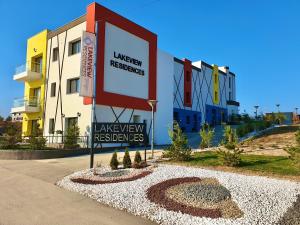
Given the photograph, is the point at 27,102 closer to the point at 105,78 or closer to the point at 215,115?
the point at 105,78

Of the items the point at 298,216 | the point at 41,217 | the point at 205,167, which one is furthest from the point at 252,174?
the point at 41,217

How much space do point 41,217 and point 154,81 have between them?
23119 millimetres

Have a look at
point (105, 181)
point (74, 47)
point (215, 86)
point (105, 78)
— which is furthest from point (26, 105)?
point (215, 86)

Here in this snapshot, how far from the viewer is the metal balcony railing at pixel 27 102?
27.4 metres

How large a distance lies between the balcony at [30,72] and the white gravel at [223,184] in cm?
2025

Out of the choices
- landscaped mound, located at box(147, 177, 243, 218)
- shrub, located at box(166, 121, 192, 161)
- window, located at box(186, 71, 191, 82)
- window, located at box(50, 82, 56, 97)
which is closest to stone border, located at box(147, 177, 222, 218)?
landscaped mound, located at box(147, 177, 243, 218)

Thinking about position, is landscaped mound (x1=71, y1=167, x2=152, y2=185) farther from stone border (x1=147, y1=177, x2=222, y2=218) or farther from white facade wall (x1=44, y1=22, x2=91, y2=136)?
white facade wall (x1=44, y1=22, x2=91, y2=136)

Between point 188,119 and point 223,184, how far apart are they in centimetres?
3191

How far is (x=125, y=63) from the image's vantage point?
81.8 ft

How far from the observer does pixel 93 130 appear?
1280 centimetres

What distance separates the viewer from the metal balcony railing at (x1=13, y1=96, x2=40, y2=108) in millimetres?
27420

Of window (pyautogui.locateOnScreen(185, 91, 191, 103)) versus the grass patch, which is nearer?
the grass patch

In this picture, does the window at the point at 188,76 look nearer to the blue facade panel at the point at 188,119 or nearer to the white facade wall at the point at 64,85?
the blue facade panel at the point at 188,119

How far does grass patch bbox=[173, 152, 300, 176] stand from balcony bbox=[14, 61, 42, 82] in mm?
20653
